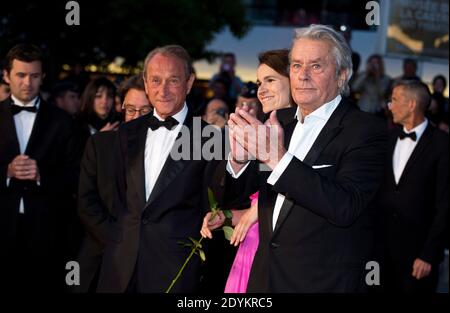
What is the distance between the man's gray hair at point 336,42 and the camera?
4016mm

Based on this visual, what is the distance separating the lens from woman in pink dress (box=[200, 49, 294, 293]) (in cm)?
468

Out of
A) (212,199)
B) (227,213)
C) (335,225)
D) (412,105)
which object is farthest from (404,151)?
(335,225)

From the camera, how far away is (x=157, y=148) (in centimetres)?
554

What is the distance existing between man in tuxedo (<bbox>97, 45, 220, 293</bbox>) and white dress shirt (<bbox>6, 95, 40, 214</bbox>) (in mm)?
1709

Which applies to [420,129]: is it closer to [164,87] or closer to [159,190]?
[164,87]

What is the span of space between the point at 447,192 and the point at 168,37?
11.4m

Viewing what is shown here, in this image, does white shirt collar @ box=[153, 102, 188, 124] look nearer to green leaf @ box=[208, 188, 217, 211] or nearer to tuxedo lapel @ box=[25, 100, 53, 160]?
green leaf @ box=[208, 188, 217, 211]

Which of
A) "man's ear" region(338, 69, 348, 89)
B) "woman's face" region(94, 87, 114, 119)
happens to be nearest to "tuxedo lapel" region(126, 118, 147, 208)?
"man's ear" region(338, 69, 348, 89)

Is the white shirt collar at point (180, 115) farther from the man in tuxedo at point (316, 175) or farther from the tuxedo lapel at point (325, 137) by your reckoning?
the tuxedo lapel at point (325, 137)

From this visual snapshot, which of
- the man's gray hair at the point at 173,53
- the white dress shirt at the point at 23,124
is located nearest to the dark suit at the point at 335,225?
the man's gray hair at the point at 173,53

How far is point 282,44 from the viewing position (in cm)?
2905

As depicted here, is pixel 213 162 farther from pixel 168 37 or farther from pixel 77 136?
pixel 168 37

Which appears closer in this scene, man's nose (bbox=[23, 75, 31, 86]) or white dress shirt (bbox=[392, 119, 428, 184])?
man's nose (bbox=[23, 75, 31, 86])

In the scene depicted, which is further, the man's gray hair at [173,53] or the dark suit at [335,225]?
the man's gray hair at [173,53]
